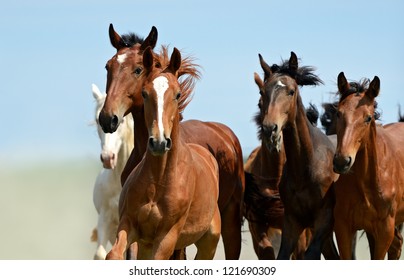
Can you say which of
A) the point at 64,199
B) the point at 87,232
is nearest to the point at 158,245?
the point at 87,232

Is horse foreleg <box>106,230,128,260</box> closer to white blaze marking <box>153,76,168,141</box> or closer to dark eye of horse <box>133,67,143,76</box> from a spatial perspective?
white blaze marking <box>153,76,168,141</box>

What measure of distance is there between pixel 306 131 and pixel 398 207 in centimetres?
114

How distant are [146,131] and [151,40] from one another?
2.88ft

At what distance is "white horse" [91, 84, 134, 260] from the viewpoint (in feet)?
43.1

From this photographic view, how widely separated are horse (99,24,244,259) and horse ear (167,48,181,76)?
788mm

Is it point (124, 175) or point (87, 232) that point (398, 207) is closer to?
point (124, 175)

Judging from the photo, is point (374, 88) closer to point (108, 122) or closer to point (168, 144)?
point (108, 122)

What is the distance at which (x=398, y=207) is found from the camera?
450 inches

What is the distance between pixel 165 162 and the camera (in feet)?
31.8

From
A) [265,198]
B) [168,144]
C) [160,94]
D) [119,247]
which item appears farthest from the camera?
[265,198]

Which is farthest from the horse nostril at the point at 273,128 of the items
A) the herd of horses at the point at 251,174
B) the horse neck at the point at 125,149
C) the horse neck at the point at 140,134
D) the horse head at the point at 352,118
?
the horse neck at the point at 125,149

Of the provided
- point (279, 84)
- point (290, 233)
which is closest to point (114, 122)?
point (279, 84)

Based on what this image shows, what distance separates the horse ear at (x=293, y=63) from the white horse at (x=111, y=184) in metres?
2.61
